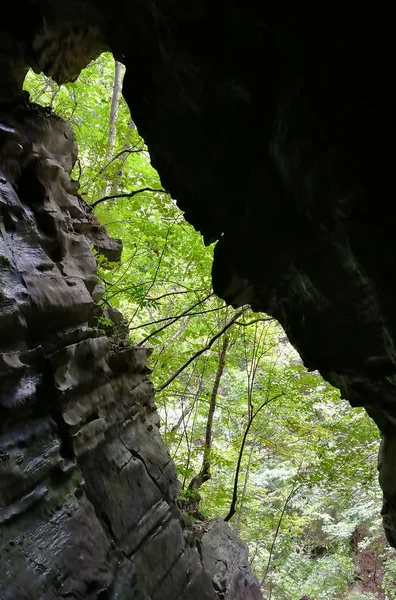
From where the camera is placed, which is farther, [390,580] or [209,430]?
[390,580]

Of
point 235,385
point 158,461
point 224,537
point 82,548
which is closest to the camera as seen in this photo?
point 82,548

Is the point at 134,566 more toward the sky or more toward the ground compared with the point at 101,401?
more toward the ground

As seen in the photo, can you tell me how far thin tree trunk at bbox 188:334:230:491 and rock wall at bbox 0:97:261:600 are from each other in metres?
2.39

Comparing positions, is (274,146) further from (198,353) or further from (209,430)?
(209,430)

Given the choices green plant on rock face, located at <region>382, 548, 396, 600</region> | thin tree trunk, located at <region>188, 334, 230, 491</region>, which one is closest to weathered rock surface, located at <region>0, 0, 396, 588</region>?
thin tree trunk, located at <region>188, 334, 230, 491</region>

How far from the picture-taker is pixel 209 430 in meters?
9.45

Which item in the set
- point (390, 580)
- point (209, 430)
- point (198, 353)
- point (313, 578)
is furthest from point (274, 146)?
point (390, 580)

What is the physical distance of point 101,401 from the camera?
509cm

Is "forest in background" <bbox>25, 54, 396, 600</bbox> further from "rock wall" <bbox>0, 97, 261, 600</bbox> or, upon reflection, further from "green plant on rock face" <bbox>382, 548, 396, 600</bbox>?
"rock wall" <bbox>0, 97, 261, 600</bbox>

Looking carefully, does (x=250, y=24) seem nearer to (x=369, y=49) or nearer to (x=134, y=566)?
(x=369, y=49)

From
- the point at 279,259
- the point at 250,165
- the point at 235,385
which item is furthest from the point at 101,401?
A: the point at 235,385

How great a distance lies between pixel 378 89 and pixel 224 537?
6.35 m

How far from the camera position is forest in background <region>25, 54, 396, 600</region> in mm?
8680

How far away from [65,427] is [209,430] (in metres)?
5.56
